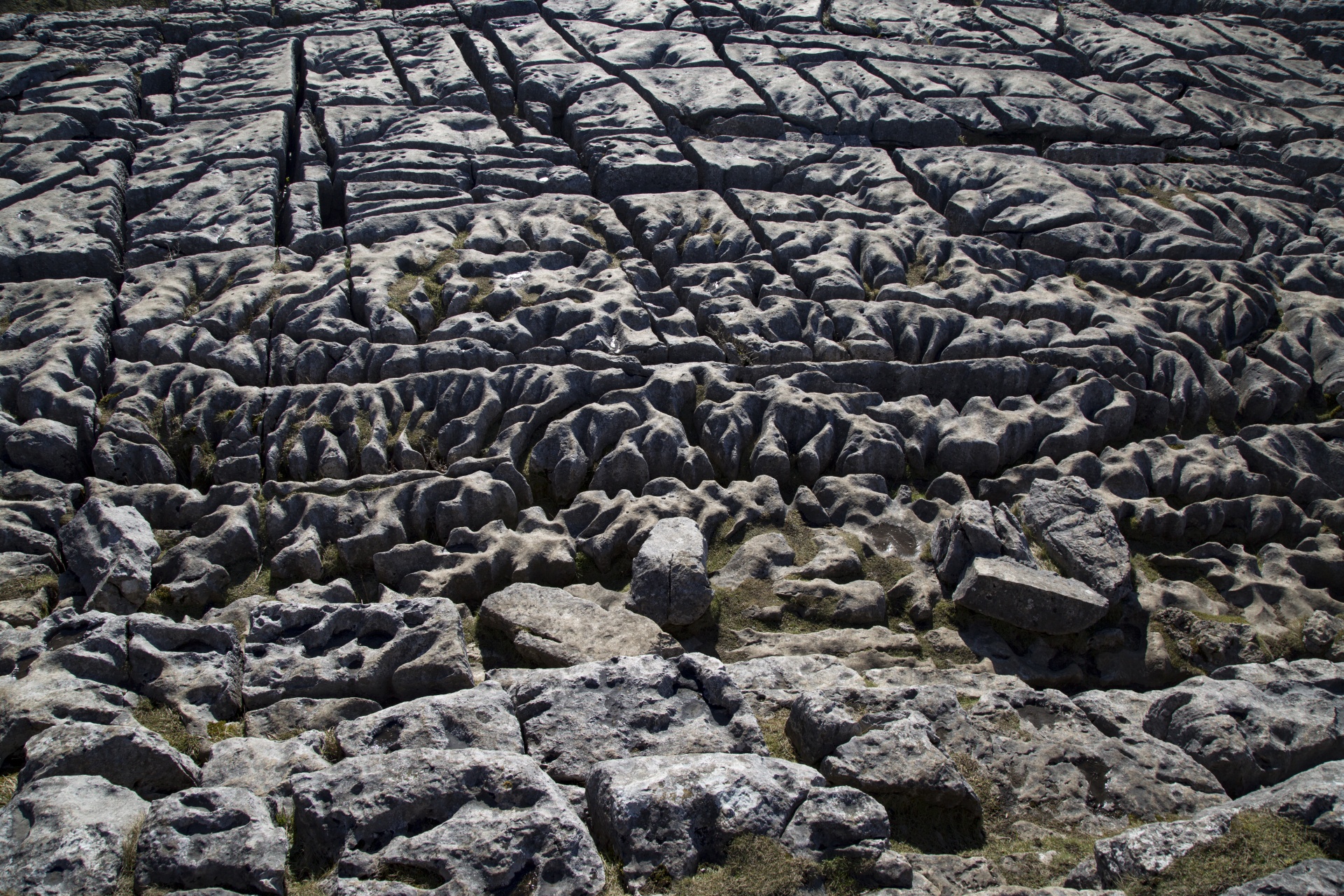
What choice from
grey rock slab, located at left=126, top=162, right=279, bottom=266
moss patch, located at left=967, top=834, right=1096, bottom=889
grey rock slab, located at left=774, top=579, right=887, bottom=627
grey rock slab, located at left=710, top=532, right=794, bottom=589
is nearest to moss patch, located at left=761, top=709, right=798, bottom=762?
moss patch, located at left=967, top=834, right=1096, bottom=889

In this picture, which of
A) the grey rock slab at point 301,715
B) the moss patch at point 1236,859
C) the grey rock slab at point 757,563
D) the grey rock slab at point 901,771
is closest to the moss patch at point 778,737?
the grey rock slab at point 901,771

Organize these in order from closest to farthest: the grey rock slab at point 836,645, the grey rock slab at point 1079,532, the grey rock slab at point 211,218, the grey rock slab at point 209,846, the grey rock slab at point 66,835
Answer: the grey rock slab at point 66,835
the grey rock slab at point 209,846
the grey rock slab at point 836,645
the grey rock slab at point 1079,532
the grey rock slab at point 211,218

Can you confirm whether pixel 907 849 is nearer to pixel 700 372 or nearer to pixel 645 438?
pixel 645 438

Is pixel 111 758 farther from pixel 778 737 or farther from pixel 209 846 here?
pixel 778 737

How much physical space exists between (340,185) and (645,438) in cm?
557

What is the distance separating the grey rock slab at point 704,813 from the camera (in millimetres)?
3928

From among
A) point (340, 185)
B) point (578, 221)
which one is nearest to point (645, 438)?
point (578, 221)

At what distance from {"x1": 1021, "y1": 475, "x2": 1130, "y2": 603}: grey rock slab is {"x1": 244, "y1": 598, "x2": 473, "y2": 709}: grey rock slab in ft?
14.3

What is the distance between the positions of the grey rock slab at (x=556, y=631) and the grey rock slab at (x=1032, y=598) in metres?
2.24

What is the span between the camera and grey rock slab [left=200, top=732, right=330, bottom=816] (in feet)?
14.1

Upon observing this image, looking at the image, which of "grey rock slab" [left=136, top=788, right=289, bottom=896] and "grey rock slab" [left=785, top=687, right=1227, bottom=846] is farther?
"grey rock slab" [left=785, top=687, right=1227, bottom=846]

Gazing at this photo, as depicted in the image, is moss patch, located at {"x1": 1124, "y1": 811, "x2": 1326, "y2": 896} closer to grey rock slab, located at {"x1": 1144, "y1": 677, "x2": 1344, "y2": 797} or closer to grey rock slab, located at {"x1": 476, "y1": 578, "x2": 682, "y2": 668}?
grey rock slab, located at {"x1": 1144, "y1": 677, "x2": 1344, "y2": 797}

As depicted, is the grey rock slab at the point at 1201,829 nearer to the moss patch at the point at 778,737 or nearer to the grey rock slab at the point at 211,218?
the moss patch at the point at 778,737

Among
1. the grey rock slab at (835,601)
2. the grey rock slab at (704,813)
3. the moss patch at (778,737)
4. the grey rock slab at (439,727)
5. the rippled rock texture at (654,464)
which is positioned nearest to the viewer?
the grey rock slab at (704,813)
